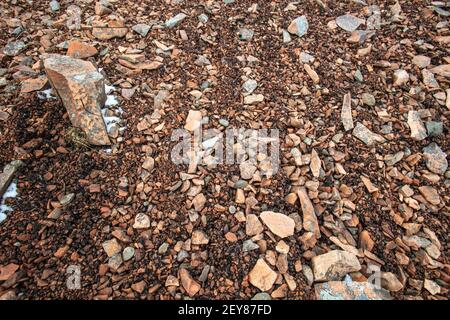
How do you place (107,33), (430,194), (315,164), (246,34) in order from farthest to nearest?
(246,34), (107,33), (315,164), (430,194)

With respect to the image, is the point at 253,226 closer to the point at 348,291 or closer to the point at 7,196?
the point at 348,291

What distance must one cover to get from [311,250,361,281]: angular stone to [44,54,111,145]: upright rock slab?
7.05 feet

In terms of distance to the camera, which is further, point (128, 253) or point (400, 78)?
point (400, 78)

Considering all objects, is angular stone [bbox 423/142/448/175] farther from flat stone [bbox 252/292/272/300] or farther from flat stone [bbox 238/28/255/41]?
flat stone [bbox 238/28/255/41]

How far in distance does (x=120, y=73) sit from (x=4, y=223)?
6.05 ft

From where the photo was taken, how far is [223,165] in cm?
310

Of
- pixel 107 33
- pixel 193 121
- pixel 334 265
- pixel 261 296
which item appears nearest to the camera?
pixel 261 296

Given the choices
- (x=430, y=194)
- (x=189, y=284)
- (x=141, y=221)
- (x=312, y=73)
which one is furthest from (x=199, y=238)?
(x=312, y=73)

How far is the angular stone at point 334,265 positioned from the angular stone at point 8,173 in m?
2.64

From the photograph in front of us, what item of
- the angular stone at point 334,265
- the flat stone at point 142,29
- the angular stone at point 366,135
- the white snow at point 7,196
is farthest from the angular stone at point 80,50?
the angular stone at point 334,265

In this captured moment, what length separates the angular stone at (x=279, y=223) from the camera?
2781 millimetres

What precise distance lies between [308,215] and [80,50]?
9.79 feet

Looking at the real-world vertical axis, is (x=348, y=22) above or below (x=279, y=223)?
above
